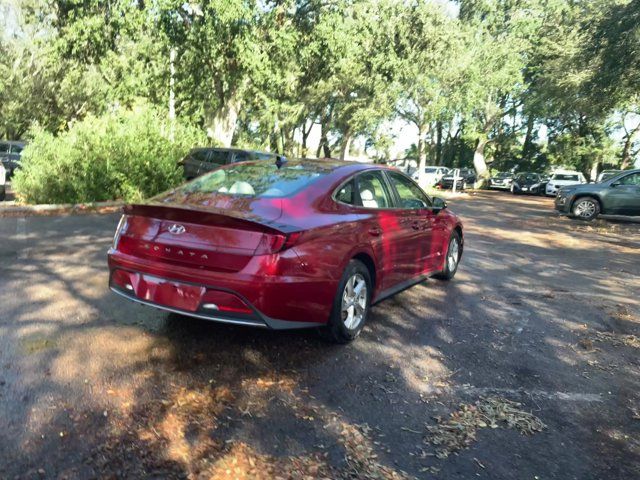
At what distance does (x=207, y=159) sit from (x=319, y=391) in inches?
517

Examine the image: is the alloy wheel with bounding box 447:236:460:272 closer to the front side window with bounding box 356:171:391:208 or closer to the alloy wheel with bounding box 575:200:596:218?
the front side window with bounding box 356:171:391:208

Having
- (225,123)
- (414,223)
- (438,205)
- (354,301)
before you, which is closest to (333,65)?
(225,123)

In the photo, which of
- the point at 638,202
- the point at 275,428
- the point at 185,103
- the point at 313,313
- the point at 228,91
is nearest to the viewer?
the point at 275,428

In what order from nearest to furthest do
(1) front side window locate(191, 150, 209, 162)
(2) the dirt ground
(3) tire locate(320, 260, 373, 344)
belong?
(2) the dirt ground, (3) tire locate(320, 260, 373, 344), (1) front side window locate(191, 150, 209, 162)

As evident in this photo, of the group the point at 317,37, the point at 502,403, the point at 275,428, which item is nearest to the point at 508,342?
the point at 502,403

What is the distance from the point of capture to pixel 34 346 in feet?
13.8

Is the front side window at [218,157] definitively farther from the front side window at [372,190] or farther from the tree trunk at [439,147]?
the tree trunk at [439,147]

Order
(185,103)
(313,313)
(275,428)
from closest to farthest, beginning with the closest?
(275,428), (313,313), (185,103)

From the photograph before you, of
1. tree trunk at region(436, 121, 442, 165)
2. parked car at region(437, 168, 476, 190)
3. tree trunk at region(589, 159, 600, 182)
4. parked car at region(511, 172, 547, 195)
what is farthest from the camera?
tree trunk at region(436, 121, 442, 165)

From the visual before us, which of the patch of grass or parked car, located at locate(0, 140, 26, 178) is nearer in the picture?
the patch of grass

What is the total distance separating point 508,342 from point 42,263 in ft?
18.5

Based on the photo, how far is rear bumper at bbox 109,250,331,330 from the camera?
12.5 ft

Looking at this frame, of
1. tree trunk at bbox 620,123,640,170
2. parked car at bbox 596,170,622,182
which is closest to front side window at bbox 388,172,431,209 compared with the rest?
parked car at bbox 596,170,622,182

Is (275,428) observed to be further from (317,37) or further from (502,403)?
(317,37)
